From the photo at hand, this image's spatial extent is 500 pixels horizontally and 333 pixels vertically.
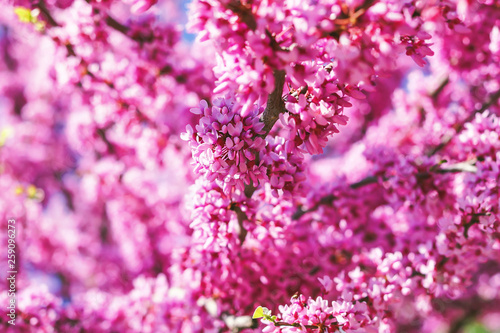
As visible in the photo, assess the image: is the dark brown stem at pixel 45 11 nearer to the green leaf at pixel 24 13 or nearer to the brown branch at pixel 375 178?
the green leaf at pixel 24 13

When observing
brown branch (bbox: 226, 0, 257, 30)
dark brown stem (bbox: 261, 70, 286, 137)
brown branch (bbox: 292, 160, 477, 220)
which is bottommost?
brown branch (bbox: 292, 160, 477, 220)

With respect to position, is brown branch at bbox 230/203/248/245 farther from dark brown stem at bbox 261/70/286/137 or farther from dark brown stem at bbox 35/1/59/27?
dark brown stem at bbox 35/1/59/27

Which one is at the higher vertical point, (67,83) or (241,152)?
(241,152)

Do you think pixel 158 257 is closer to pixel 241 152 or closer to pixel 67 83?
pixel 67 83

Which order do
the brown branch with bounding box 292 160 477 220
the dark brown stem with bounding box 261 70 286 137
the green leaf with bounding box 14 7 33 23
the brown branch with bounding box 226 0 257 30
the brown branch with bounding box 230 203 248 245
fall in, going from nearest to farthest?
the brown branch with bounding box 226 0 257 30 → the dark brown stem with bounding box 261 70 286 137 → the brown branch with bounding box 230 203 248 245 → the brown branch with bounding box 292 160 477 220 → the green leaf with bounding box 14 7 33 23

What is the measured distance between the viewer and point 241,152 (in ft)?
7.22

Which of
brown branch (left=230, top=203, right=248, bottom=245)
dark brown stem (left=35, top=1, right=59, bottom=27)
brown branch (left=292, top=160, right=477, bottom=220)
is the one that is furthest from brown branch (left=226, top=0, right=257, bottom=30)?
dark brown stem (left=35, top=1, right=59, bottom=27)

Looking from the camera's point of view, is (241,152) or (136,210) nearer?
(241,152)

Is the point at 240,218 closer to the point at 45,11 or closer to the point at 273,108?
the point at 273,108

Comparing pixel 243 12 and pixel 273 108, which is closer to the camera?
pixel 243 12

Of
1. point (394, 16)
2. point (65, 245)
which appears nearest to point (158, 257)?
point (65, 245)

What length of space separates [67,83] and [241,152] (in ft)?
11.1

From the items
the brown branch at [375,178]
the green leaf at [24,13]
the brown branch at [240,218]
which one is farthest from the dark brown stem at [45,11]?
the brown branch at [375,178]

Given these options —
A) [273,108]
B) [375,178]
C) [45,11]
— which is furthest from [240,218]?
[45,11]
